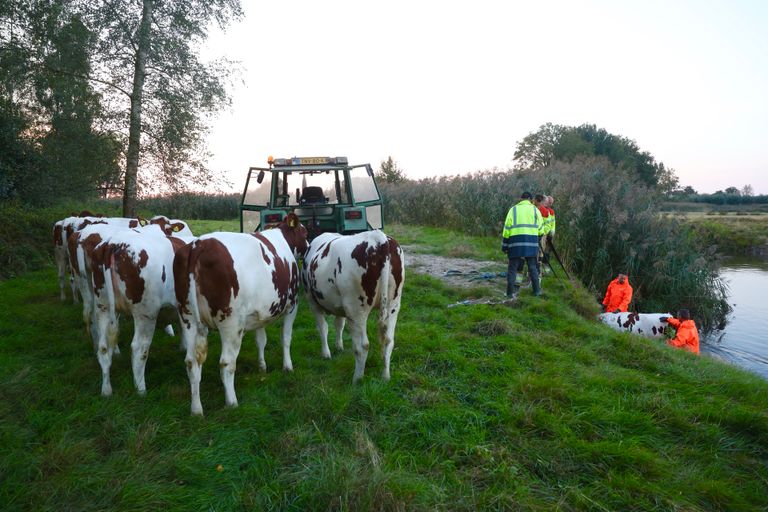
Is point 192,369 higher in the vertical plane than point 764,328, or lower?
higher

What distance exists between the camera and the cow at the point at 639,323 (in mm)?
8195

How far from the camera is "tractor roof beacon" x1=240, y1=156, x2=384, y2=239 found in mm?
8312

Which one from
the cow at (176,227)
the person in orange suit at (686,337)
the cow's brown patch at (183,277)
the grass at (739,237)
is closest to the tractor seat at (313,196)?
the cow at (176,227)

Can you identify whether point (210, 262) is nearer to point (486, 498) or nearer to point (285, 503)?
point (285, 503)

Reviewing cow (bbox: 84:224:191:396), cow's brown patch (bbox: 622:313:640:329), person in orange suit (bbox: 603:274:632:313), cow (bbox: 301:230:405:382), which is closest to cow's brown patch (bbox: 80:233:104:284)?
cow (bbox: 84:224:191:396)

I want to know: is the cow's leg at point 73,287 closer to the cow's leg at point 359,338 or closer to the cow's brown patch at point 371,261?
the cow's leg at point 359,338

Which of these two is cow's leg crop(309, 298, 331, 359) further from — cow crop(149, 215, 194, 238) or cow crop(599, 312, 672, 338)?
cow crop(599, 312, 672, 338)

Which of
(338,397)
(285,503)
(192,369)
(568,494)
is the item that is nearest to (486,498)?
(568,494)

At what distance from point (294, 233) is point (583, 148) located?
43843 millimetres

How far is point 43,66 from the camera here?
10391mm

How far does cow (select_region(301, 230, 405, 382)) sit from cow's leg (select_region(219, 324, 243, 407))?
110 cm

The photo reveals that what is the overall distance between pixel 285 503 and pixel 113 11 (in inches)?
471

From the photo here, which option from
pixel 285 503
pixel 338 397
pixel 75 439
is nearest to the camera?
pixel 285 503

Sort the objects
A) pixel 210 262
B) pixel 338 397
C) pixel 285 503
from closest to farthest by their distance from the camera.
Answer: pixel 285 503 < pixel 210 262 < pixel 338 397
